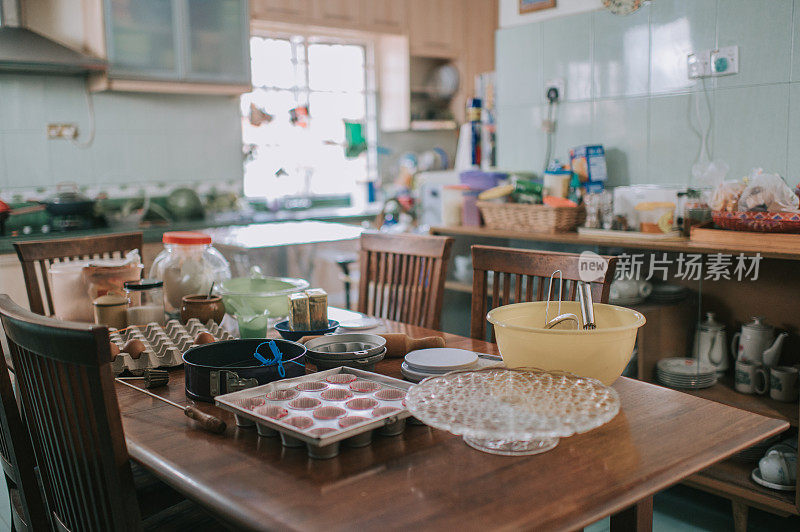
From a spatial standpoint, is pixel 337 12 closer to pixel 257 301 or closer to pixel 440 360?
pixel 257 301

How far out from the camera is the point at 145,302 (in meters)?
1.71

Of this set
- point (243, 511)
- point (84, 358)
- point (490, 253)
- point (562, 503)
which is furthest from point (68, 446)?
point (490, 253)

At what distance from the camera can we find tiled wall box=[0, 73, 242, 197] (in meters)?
3.98

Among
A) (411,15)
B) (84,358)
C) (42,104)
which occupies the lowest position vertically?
(84,358)

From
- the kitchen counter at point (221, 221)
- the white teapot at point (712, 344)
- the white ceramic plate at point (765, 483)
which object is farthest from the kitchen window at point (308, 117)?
the white ceramic plate at point (765, 483)

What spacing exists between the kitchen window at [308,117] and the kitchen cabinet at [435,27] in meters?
0.46

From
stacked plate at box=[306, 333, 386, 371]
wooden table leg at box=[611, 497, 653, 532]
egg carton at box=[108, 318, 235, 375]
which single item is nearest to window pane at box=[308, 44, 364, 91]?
egg carton at box=[108, 318, 235, 375]

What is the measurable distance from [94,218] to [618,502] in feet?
12.2

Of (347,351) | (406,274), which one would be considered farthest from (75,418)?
(406,274)

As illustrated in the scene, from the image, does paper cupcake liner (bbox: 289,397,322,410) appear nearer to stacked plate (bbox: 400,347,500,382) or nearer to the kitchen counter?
stacked plate (bbox: 400,347,500,382)

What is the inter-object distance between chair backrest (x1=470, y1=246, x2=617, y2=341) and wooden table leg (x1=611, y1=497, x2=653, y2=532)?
58cm

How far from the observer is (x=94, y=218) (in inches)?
153

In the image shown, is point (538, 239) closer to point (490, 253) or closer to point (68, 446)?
point (490, 253)

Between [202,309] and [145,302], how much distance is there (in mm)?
157
